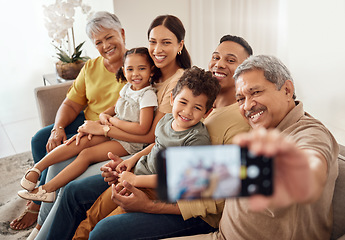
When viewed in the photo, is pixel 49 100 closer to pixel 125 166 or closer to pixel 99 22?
pixel 99 22

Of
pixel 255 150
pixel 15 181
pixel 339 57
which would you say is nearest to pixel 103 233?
pixel 255 150

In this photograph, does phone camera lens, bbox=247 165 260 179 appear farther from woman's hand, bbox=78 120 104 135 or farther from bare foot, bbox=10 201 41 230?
bare foot, bbox=10 201 41 230

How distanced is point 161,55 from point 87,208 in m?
0.79

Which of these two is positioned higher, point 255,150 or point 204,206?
point 255,150

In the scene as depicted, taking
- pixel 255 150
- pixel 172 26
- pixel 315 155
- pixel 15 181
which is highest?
pixel 172 26

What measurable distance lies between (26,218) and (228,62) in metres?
1.44

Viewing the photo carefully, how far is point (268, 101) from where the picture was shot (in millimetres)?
1034

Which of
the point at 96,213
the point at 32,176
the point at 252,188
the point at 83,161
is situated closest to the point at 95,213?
the point at 96,213

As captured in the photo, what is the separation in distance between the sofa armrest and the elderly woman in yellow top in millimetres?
155

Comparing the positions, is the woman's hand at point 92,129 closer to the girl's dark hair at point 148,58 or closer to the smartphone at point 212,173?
the girl's dark hair at point 148,58

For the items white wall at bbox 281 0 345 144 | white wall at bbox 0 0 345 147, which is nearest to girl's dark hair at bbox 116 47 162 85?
white wall at bbox 0 0 345 147

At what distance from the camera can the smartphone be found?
0.52 m

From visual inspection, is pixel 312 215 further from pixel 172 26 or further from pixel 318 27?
pixel 318 27

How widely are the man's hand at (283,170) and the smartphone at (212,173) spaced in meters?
0.01
